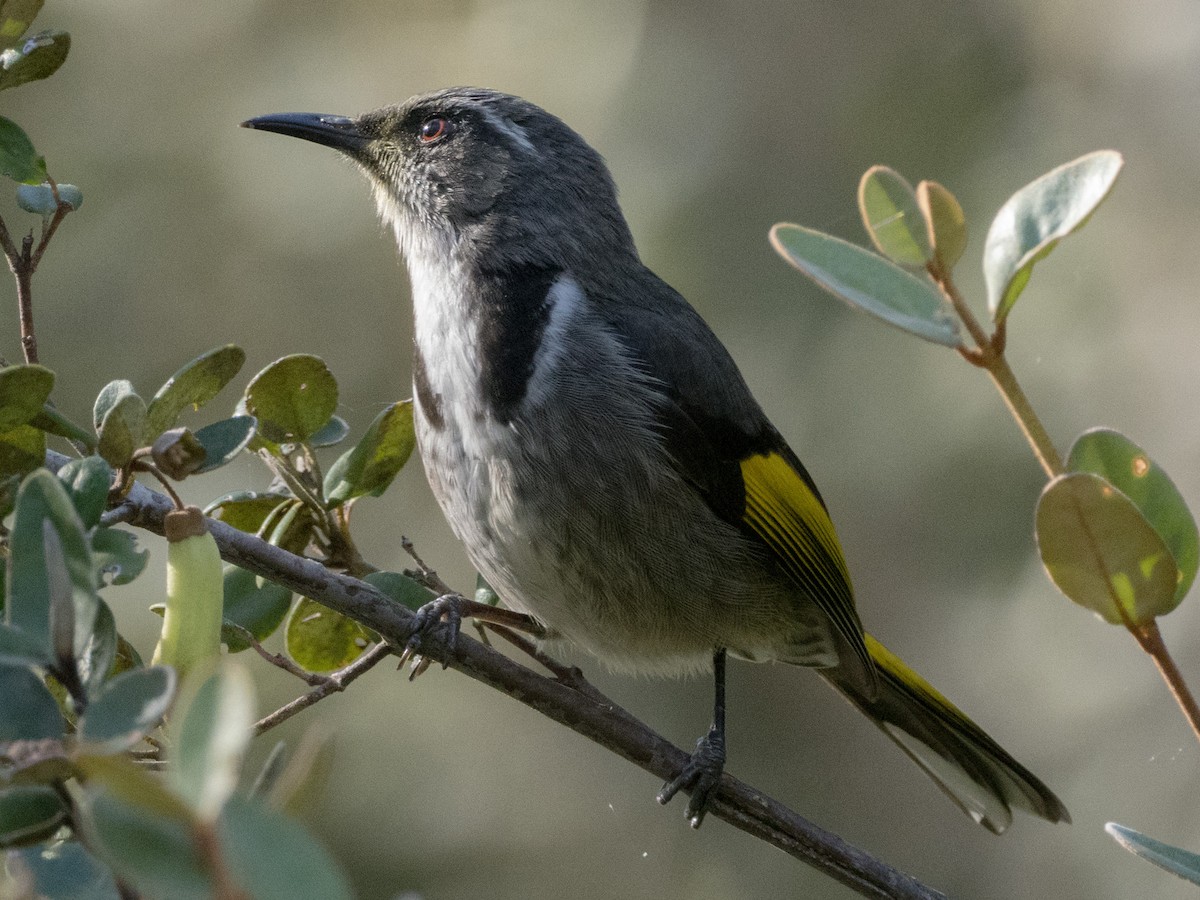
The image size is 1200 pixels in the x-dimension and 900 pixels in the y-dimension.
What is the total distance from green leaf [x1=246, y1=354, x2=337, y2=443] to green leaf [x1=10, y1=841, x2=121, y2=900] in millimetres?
1356

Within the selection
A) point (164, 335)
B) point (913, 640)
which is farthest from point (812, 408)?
point (164, 335)

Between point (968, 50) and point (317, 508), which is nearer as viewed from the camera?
point (317, 508)

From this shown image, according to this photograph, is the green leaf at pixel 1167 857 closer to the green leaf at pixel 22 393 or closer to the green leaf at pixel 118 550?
the green leaf at pixel 118 550

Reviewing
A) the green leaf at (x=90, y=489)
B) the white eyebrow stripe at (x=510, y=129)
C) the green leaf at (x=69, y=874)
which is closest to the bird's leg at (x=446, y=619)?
the green leaf at (x=90, y=489)

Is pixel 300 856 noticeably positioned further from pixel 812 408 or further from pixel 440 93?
pixel 812 408

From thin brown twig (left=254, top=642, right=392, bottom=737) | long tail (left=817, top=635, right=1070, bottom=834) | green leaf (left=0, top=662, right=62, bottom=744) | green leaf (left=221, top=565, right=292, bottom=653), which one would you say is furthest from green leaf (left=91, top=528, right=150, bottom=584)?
long tail (left=817, top=635, right=1070, bottom=834)

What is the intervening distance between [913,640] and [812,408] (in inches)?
47.9

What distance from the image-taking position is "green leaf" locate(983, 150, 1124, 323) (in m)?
1.34

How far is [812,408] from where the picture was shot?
5871mm

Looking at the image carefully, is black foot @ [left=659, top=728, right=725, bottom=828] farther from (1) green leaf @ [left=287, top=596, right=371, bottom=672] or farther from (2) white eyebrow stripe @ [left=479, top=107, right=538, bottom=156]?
(2) white eyebrow stripe @ [left=479, top=107, right=538, bottom=156]

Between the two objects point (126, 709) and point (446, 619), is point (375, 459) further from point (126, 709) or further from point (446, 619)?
point (126, 709)

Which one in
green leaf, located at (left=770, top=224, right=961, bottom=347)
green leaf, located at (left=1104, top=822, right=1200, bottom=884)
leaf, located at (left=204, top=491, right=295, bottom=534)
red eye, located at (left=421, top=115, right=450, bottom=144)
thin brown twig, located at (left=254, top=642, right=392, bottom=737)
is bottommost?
thin brown twig, located at (left=254, top=642, right=392, bottom=737)

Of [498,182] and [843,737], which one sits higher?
[498,182]

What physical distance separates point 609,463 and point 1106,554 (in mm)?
2108
